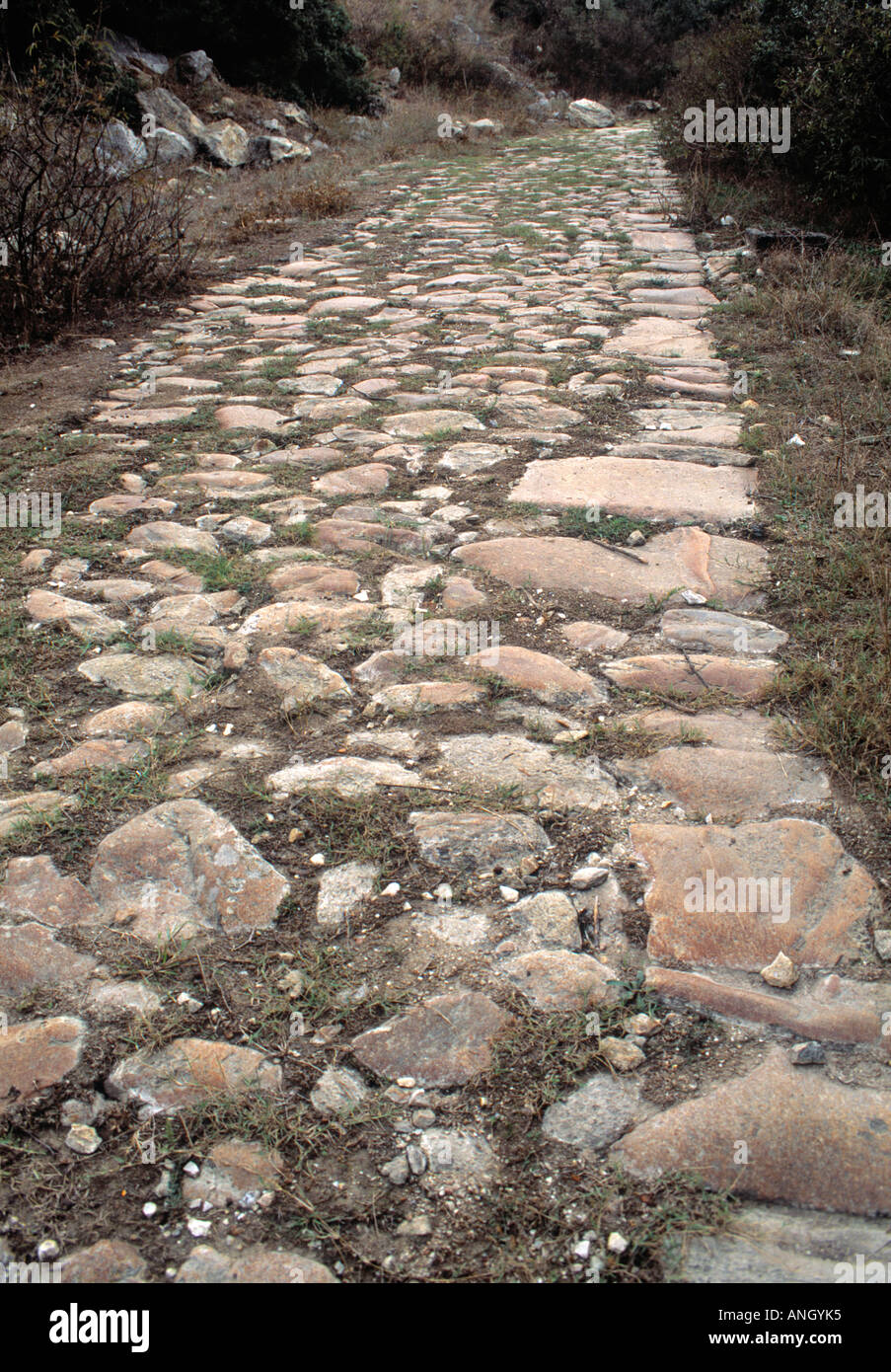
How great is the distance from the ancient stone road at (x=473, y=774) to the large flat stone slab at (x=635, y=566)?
13 mm

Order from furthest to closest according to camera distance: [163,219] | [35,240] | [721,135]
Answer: [721,135] < [163,219] < [35,240]

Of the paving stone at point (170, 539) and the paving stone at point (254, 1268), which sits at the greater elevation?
the paving stone at point (170, 539)

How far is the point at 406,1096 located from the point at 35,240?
15.5 feet

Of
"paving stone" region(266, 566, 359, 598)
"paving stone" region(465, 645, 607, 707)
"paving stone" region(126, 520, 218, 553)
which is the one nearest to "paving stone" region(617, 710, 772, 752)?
"paving stone" region(465, 645, 607, 707)

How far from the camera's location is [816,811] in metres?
1.78

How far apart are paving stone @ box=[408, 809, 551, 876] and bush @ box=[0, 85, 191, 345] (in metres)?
4.11

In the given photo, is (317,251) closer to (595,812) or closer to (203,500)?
(203,500)

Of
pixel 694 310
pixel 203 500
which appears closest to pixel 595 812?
pixel 203 500

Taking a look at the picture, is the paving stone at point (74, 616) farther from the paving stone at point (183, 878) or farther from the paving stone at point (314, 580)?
the paving stone at point (183, 878)

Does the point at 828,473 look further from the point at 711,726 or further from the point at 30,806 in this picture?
the point at 30,806

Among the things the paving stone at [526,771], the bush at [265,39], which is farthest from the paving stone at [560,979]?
the bush at [265,39]

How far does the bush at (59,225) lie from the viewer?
15.1 feet

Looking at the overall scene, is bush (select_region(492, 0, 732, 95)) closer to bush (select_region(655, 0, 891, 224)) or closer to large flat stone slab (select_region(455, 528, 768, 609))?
bush (select_region(655, 0, 891, 224))

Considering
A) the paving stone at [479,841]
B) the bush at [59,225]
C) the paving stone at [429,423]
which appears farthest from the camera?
A: the bush at [59,225]
